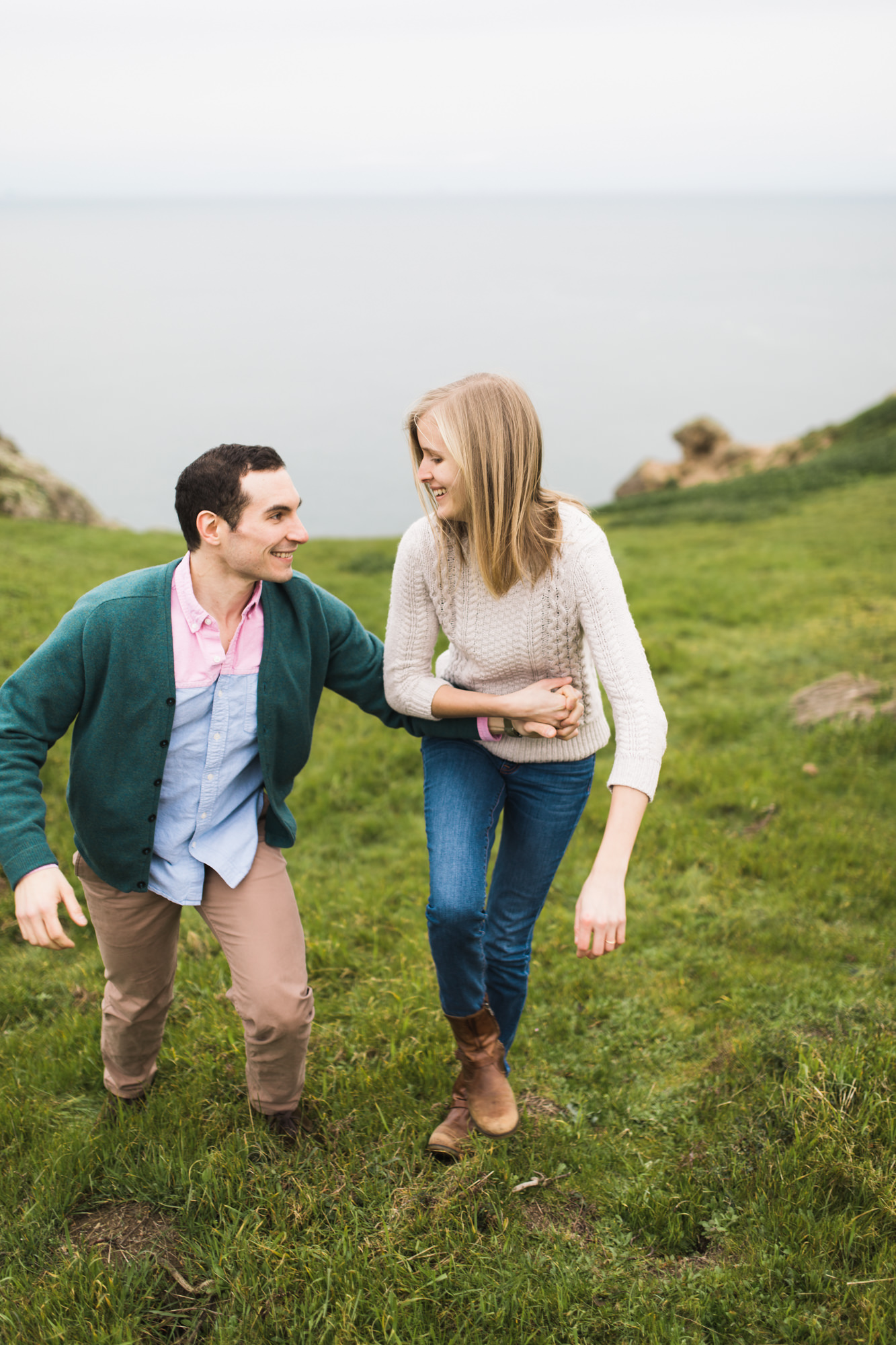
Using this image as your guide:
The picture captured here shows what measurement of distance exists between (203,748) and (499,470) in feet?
4.33

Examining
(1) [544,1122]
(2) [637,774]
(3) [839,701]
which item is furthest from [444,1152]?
(3) [839,701]

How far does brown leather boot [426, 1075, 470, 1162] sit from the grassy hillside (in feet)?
55.3

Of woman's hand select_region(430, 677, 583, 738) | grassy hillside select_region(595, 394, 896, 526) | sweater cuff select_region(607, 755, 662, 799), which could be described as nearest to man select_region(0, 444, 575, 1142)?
woman's hand select_region(430, 677, 583, 738)

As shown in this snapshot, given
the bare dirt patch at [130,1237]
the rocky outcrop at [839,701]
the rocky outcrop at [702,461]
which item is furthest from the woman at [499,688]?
the rocky outcrop at [702,461]

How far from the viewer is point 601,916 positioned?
2629mm

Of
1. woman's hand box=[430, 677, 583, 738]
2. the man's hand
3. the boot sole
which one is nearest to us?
the man's hand

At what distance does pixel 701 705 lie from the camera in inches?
345

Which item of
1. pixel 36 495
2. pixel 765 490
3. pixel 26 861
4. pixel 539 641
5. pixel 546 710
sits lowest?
pixel 765 490

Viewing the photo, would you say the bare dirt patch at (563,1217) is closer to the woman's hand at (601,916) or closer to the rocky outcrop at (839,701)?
the woman's hand at (601,916)

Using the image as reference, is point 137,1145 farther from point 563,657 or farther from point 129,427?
point 129,427

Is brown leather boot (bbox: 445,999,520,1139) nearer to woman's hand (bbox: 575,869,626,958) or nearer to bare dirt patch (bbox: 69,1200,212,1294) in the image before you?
woman's hand (bbox: 575,869,626,958)

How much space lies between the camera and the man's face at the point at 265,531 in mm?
2879

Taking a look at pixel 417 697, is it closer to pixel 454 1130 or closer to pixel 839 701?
pixel 454 1130

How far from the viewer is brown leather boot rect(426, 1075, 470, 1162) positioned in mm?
3287
